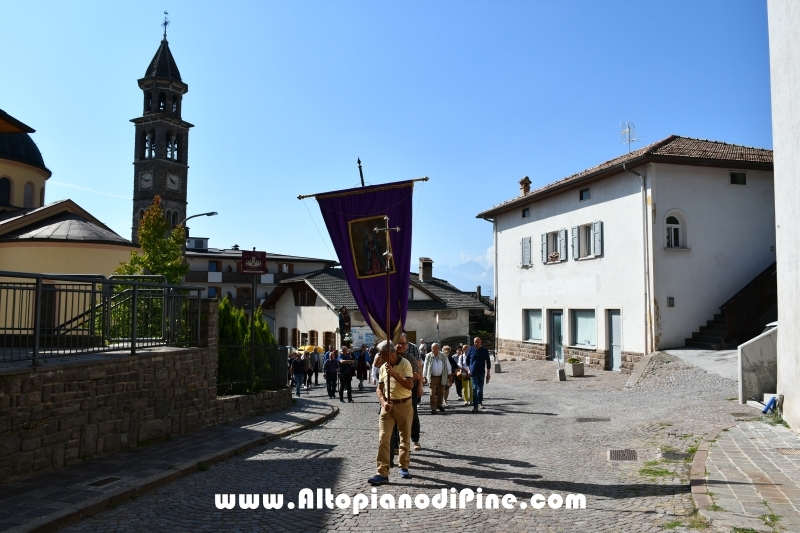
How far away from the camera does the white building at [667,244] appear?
21.2 m

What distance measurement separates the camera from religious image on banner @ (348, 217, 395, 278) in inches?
428

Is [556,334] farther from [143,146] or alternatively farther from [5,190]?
[143,146]

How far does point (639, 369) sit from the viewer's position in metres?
20.1

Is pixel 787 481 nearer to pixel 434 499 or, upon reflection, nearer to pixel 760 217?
pixel 434 499

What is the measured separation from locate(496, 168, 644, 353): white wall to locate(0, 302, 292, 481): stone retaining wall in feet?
47.7

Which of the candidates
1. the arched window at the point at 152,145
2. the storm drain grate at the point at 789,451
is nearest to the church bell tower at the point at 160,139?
the arched window at the point at 152,145

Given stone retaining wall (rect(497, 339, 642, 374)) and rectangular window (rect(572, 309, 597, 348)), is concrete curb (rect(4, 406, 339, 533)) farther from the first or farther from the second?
rectangular window (rect(572, 309, 597, 348))

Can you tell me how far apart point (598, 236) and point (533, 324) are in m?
6.85

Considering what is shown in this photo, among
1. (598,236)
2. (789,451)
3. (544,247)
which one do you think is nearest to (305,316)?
(544,247)

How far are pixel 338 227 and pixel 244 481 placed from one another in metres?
4.63

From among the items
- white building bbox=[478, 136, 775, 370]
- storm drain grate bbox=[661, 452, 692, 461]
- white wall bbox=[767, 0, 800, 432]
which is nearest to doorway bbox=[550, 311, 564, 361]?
white building bbox=[478, 136, 775, 370]

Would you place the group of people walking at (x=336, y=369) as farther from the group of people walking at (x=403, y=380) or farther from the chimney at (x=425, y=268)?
the chimney at (x=425, y=268)

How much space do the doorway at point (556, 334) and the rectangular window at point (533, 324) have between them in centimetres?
96

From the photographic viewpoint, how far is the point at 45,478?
25.1 ft
